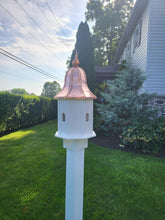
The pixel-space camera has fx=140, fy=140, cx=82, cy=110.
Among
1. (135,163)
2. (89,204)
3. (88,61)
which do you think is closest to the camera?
(89,204)

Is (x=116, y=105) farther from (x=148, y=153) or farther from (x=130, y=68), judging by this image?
(x=148, y=153)

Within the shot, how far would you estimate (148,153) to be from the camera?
13.7 feet

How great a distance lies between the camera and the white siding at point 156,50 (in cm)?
591

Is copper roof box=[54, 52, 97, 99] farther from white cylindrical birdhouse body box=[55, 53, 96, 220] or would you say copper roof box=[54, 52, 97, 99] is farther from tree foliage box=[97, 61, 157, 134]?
tree foliage box=[97, 61, 157, 134]

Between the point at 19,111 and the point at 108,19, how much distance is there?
1829 cm

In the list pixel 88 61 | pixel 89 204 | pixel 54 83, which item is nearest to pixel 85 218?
pixel 89 204

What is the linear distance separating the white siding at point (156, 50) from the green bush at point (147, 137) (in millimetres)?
2113

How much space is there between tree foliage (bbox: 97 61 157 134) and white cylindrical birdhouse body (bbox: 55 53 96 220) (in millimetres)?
4450

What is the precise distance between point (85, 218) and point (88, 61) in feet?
26.8

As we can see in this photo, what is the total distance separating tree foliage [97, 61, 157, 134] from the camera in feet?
18.4

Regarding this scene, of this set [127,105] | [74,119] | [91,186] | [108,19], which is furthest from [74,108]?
[108,19]

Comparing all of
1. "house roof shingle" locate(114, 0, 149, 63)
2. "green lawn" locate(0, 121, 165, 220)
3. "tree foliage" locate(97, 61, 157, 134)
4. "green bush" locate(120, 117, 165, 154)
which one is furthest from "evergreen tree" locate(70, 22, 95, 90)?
"green lawn" locate(0, 121, 165, 220)

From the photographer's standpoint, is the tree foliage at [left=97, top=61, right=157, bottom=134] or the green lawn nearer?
the green lawn

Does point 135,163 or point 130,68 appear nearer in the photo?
point 135,163
